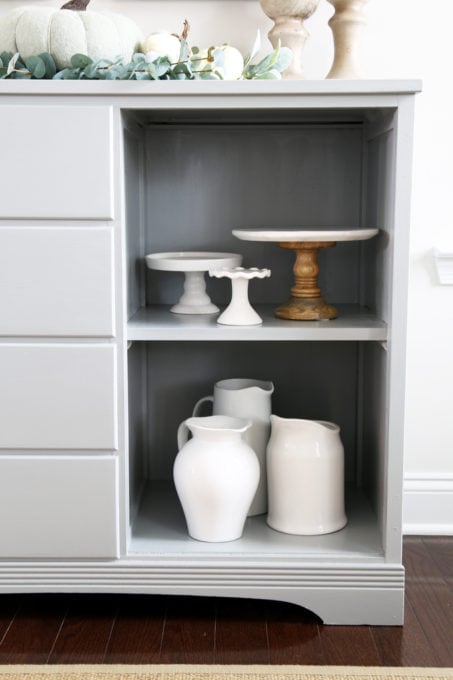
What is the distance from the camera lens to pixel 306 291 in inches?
74.4

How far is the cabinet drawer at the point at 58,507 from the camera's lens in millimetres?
1707

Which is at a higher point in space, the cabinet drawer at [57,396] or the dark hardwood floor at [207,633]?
the cabinet drawer at [57,396]

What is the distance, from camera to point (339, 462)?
1.86 meters

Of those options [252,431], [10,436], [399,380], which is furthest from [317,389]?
[10,436]

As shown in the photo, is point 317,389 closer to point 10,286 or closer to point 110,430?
point 110,430

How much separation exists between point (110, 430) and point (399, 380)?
1.87ft

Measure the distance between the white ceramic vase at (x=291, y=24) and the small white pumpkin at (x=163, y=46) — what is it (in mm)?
254

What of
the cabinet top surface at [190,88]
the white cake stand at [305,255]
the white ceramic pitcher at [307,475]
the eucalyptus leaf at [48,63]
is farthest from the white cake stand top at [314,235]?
the eucalyptus leaf at [48,63]

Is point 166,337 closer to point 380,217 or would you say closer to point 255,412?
point 255,412

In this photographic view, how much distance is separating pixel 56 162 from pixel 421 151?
0.93m

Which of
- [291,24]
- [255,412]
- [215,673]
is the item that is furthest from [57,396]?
[291,24]

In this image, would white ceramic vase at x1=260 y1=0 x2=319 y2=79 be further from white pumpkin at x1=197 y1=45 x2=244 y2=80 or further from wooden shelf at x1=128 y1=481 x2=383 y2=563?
wooden shelf at x1=128 y1=481 x2=383 y2=563

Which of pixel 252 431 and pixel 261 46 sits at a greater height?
pixel 261 46

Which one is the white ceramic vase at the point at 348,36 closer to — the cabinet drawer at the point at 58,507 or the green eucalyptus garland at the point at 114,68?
the green eucalyptus garland at the point at 114,68
